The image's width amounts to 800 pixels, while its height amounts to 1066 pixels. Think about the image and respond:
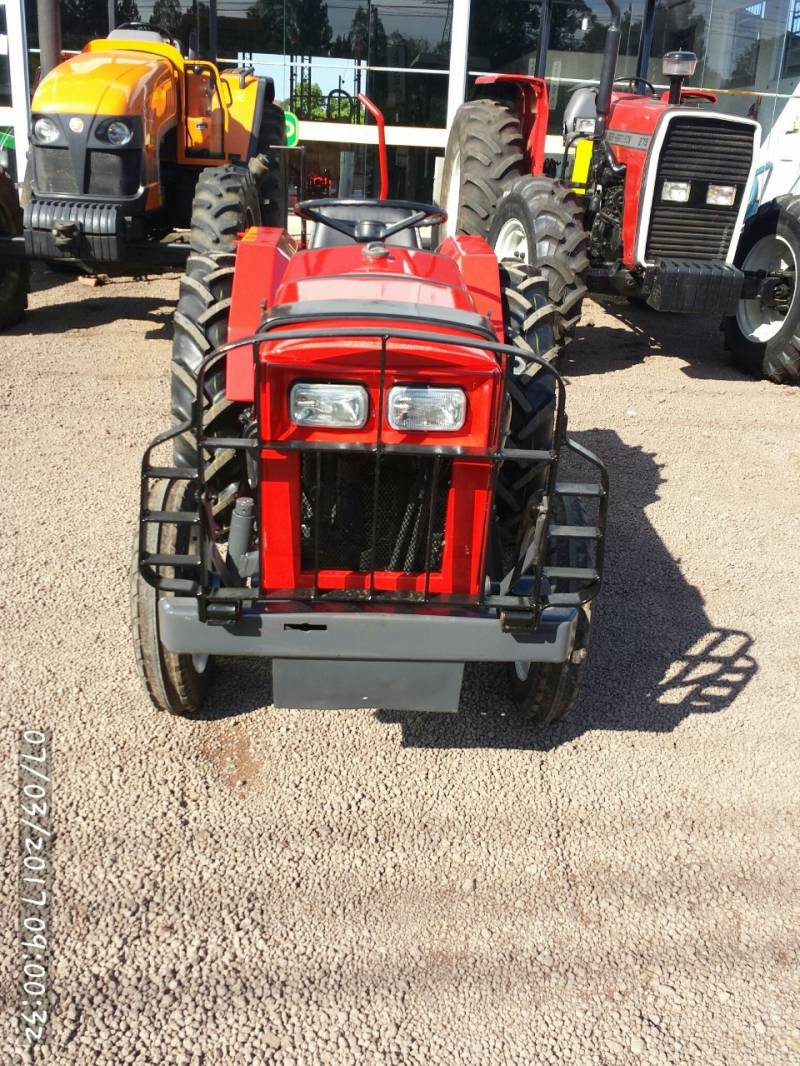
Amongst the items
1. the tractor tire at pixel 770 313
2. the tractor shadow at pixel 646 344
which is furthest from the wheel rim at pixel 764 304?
the tractor shadow at pixel 646 344

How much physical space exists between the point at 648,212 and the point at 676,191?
26 cm

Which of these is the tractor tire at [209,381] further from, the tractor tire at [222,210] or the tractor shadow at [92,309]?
the tractor shadow at [92,309]

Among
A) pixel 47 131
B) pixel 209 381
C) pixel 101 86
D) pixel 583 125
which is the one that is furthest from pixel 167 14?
pixel 209 381

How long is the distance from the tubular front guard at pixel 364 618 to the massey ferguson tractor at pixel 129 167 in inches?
140

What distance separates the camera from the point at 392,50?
1305cm

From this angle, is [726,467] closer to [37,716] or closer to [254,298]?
[254,298]

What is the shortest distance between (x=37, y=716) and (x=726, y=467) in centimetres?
409

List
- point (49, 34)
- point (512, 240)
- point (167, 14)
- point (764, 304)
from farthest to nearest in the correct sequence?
point (167, 14), point (49, 34), point (764, 304), point (512, 240)

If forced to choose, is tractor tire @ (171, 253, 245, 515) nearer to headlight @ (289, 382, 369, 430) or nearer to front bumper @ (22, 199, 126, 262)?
headlight @ (289, 382, 369, 430)

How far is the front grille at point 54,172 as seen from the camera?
682 cm

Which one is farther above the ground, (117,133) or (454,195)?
(117,133)

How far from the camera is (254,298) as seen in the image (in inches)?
134

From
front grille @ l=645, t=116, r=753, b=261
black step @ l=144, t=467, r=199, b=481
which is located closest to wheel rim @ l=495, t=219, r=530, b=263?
front grille @ l=645, t=116, r=753, b=261

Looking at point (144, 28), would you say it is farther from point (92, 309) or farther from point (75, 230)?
point (75, 230)
